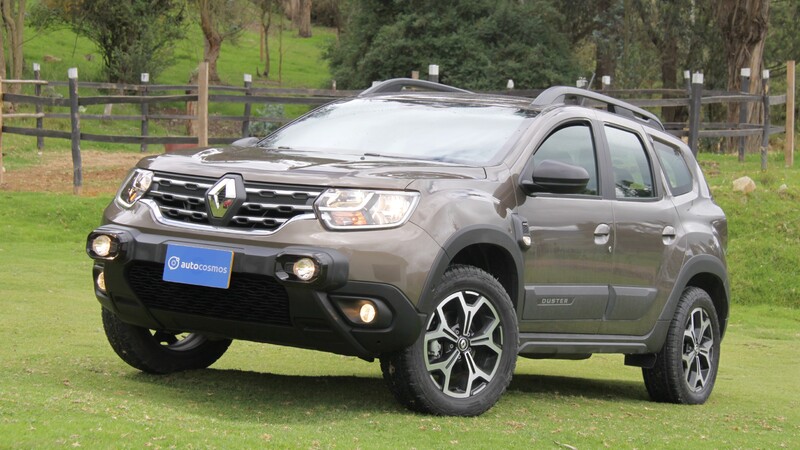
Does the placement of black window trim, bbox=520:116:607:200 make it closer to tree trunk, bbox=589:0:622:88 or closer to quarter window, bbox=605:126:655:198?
quarter window, bbox=605:126:655:198

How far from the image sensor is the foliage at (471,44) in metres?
41.4

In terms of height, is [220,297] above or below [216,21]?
below

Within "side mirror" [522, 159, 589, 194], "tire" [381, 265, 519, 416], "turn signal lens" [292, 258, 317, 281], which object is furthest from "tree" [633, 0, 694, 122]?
"turn signal lens" [292, 258, 317, 281]

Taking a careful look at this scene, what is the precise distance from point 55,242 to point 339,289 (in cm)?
1149

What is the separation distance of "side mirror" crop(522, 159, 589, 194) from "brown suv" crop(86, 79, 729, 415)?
0.01 metres

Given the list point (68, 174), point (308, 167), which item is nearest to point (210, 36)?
point (68, 174)

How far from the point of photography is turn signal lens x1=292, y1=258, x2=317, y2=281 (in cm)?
560

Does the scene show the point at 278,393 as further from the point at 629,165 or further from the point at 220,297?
the point at 629,165

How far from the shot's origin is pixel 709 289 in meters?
8.65

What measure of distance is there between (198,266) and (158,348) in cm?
146

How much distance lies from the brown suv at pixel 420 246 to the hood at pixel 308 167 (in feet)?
0.05

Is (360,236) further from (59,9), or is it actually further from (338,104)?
(59,9)

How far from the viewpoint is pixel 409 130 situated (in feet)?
23.2

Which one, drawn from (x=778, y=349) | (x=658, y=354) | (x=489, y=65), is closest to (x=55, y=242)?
(x=778, y=349)
